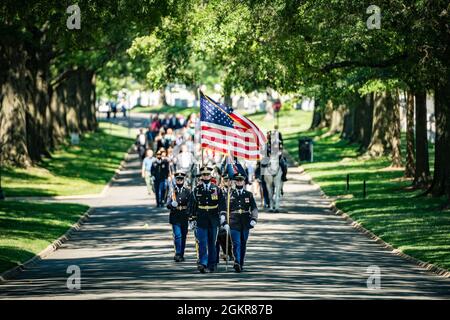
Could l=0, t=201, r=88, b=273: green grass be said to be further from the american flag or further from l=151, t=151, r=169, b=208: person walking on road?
the american flag

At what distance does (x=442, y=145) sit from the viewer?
39.7m

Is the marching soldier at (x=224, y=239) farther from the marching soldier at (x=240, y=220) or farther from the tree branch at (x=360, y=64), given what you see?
the tree branch at (x=360, y=64)

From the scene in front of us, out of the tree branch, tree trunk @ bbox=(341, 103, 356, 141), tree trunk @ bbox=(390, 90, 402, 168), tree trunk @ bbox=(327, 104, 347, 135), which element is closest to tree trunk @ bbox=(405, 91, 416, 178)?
tree trunk @ bbox=(390, 90, 402, 168)

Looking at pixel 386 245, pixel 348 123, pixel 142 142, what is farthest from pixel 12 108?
pixel 348 123

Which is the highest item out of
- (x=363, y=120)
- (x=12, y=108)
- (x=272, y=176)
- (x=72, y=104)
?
(x=12, y=108)

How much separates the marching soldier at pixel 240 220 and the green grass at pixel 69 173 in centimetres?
2087

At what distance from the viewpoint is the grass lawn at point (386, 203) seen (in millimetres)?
29812

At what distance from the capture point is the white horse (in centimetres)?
3900

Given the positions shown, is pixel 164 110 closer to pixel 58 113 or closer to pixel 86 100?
pixel 86 100

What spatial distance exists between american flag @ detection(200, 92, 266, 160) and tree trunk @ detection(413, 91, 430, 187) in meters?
15.7

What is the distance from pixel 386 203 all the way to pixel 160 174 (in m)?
6.80

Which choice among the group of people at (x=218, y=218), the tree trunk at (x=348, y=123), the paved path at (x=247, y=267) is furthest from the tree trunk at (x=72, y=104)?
the group of people at (x=218, y=218)

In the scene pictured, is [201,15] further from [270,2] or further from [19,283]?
[19,283]

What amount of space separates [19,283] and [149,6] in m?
12.6
